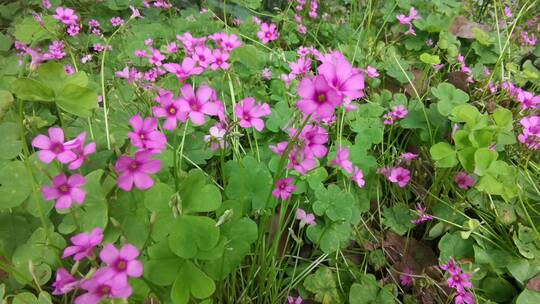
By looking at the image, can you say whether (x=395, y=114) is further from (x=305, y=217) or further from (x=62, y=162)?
(x=62, y=162)

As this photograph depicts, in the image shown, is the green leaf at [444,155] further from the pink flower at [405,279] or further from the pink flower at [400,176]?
the pink flower at [405,279]

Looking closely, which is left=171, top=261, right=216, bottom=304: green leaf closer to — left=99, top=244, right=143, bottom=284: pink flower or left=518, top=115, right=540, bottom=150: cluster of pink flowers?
left=99, top=244, right=143, bottom=284: pink flower

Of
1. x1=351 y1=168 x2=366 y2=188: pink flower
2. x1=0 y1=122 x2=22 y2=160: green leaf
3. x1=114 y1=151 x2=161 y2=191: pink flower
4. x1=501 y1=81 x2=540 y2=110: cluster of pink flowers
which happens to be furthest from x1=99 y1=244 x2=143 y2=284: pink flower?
x1=501 y1=81 x2=540 y2=110: cluster of pink flowers

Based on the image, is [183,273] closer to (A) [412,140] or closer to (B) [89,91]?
(B) [89,91]

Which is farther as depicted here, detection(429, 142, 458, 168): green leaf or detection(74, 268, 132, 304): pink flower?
detection(429, 142, 458, 168): green leaf

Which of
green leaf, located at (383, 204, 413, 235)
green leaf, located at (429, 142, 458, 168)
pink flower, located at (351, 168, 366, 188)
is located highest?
green leaf, located at (429, 142, 458, 168)

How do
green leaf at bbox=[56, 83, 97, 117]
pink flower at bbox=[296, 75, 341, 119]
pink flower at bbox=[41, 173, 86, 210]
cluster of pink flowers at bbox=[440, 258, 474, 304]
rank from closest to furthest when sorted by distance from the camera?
1. pink flower at bbox=[296, 75, 341, 119]
2. pink flower at bbox=[41, 173, 86, 210]
3. green leaf at bbox=[56, 83, 97, 117]
4. cluster of pink flowers at bbox=[440, 258, 474, 304]

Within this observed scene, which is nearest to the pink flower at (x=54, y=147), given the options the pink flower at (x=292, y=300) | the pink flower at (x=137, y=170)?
the pink flower at (x=137, y=170)
